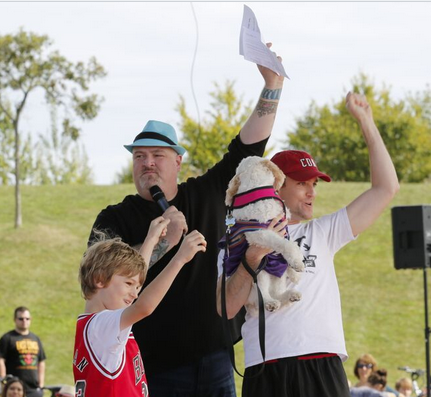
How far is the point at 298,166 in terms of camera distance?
3.59 metres

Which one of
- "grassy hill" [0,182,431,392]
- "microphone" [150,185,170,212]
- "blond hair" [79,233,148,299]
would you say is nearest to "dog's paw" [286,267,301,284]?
"blond hair" [79,233,148,299]

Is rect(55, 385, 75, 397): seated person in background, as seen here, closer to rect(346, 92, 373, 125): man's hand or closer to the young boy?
the young boy

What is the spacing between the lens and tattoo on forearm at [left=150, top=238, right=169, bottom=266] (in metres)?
3.69

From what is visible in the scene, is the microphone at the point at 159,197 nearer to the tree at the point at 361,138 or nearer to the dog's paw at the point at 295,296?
the dog's paw at the point at 295,296

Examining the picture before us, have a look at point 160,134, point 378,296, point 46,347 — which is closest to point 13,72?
point 46,347

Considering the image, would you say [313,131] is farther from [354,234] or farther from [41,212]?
[354,234]

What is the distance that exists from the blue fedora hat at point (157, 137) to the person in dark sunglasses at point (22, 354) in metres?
7.50

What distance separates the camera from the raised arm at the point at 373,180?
11.7 ft

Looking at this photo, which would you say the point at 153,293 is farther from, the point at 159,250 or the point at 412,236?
the point at 412,236

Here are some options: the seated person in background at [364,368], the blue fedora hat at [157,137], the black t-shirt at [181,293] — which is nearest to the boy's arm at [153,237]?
the black t-shirt at [181,293]

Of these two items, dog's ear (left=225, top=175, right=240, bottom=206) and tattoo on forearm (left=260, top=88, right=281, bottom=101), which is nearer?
dog's ear (left=225, top=175, right=240, bottom=206)

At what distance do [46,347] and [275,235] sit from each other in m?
13.8

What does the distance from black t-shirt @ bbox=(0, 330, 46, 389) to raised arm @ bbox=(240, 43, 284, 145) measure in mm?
7940

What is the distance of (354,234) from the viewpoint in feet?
11.9
